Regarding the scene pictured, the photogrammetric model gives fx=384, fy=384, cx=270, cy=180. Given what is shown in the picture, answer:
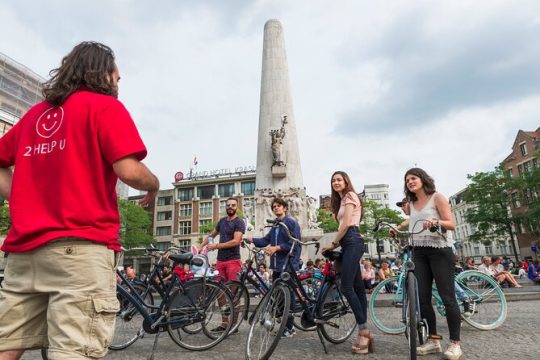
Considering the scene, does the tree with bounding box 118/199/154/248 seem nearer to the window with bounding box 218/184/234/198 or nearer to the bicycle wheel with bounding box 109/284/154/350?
the window with bounding box 218/184/234/198

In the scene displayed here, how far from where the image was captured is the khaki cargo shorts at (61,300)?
169 cm

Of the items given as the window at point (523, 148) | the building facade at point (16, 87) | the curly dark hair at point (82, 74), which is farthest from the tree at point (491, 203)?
the building facade at point (16, 87)

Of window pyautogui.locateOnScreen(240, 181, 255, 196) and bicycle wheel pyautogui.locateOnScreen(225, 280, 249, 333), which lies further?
window pyautogui.locateOnScreen(240, 181, 255, 196)

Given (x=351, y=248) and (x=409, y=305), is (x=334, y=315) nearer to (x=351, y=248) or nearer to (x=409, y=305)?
(x=351, y=248)

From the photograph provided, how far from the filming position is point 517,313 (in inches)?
269

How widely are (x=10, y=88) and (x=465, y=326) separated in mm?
42357

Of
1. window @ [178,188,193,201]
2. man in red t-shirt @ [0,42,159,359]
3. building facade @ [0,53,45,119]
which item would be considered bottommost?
man in red t-shirt @ [0,42,159,359]

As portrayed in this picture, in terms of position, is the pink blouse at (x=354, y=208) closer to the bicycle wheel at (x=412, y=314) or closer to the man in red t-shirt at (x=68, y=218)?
the bicycle wheel at (x=412, y=314)

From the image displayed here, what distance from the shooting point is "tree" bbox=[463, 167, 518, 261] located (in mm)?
36688

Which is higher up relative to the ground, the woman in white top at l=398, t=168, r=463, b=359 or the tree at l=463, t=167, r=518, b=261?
the tree at l=463, t=167, r=518, b=261

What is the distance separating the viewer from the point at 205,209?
6494cm

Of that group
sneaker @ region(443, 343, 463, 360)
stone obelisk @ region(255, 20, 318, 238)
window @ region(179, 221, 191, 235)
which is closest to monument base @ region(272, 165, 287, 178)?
stone obelisk @ region(255, 20, 318, 238)

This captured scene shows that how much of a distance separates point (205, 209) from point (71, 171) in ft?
210

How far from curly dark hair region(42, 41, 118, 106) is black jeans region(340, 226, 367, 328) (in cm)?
329
